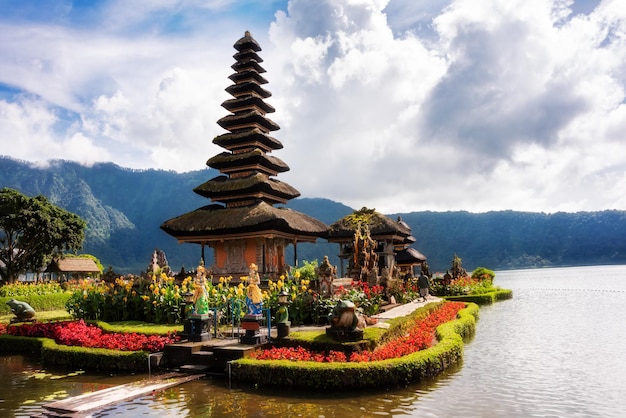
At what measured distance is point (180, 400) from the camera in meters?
10.4

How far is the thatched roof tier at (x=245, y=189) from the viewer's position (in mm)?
30344

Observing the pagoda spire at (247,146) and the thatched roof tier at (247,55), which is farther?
the thatched roof tier at (247,55)

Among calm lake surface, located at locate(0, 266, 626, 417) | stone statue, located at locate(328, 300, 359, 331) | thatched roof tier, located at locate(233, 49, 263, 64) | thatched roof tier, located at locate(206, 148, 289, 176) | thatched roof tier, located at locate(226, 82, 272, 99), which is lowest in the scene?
calm lake surface, located at locate(0, 266, 626, 417)

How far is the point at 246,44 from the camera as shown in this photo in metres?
35.5

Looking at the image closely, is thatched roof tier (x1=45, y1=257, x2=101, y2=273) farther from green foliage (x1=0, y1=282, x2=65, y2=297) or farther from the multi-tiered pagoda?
the multi-tiered pagoda

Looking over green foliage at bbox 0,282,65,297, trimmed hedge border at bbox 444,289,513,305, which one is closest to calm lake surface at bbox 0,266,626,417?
green foliage at bbox 0,282,65,297

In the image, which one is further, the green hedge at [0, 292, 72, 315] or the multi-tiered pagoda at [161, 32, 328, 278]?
the green hedge at [0, 292, 72, 315]

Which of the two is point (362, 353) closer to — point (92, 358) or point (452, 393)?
point (452, 393)

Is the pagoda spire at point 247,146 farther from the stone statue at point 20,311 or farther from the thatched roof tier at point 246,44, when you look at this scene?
the stone statue at point 20,311

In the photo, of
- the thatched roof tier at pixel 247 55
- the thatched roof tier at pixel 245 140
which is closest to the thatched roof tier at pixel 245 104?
the thatched roof tier at pixel 245 140

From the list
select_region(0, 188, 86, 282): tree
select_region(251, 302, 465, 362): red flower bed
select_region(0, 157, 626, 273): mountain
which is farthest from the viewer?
select_region(0, 157, 626, 273): mountain

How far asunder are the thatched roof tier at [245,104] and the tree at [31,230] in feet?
68.1

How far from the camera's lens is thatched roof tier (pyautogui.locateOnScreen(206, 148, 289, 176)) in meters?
31.7

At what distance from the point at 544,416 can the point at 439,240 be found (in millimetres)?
149933
